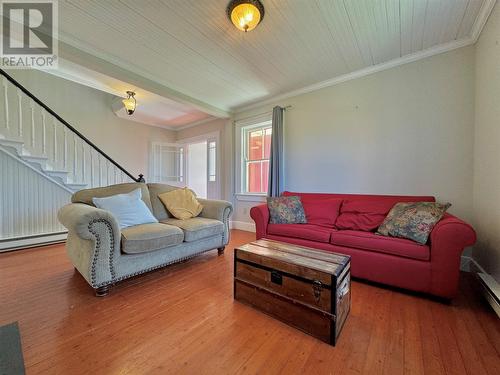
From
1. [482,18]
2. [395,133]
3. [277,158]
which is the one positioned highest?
[482,18]

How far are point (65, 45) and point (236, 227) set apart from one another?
357cm

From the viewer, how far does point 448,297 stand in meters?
1.56

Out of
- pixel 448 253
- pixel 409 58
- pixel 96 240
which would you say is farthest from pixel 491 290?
pixel 96 240

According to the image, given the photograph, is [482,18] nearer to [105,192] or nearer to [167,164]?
[105,192]

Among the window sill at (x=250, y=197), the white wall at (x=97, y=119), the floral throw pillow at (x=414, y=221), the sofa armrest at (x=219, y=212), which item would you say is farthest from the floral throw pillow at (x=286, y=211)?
the white wall at (x=97, y=119)

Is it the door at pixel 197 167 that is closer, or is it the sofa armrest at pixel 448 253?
the sofa armrest at pixel 448 253

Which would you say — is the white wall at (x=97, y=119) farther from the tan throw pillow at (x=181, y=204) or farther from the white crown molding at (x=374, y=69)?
the white crown molding at (x=374, y=69)

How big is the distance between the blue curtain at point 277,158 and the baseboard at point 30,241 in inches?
137

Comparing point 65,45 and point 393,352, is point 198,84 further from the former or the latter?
point 393,352

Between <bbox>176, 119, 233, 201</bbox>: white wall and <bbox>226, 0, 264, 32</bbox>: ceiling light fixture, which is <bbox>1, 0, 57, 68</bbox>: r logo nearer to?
<bbox>226, 0, 264, 32</bbox>: ceiling light fixture

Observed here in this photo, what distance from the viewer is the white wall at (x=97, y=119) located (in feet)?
12.4

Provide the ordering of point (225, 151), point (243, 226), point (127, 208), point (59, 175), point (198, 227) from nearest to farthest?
1. point (127, 208)
2. point (198, 227)
3. point (59, 175)
4. point (243, 226)
5. point (225, 151)

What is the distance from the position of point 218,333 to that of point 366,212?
77.8 inches

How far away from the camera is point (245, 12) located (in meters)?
1.68
